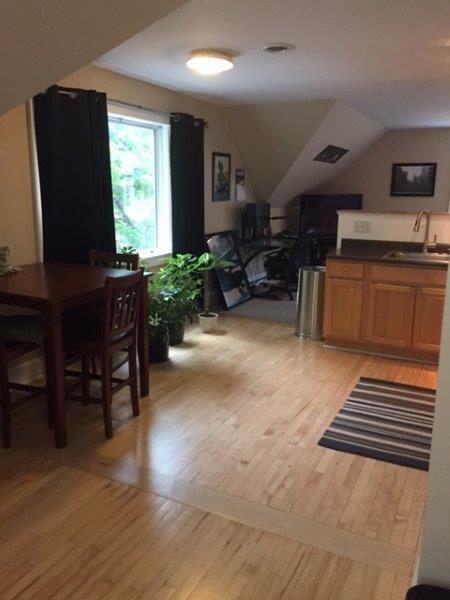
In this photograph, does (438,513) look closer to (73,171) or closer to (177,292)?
(177,292)

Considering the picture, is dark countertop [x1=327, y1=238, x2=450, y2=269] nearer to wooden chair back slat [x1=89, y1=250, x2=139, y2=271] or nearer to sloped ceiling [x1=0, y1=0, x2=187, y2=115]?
wooden chair back slat [x1=89, y1=250, x2=139, y2=271]

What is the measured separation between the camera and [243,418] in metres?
3.02

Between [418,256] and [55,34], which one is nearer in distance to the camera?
[55,34]

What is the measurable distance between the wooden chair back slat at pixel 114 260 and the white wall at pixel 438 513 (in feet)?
8.06

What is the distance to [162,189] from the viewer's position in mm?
4902

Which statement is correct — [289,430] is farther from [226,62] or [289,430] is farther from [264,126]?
[264,126]

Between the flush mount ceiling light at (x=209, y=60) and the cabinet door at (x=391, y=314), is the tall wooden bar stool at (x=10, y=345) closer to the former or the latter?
Answer: the flush mount ceiling light at (x=209, y=60)

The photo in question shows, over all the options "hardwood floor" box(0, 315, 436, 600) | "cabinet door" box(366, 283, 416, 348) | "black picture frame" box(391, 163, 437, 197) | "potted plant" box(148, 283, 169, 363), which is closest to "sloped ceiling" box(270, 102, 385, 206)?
"black picture frame" box(391, 163, 437, 197)

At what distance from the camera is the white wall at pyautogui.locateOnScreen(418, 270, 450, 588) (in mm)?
1378

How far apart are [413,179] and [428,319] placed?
448 cm

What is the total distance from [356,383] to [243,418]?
103 cm

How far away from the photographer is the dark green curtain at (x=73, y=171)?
10.9 ft

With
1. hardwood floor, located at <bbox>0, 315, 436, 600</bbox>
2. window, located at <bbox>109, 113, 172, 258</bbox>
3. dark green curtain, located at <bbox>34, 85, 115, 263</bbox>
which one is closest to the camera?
hardwood floor, located at <bbox>0, 315, 436, 600</bbox>

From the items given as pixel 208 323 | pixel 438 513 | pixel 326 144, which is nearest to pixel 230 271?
pixel 208 323
